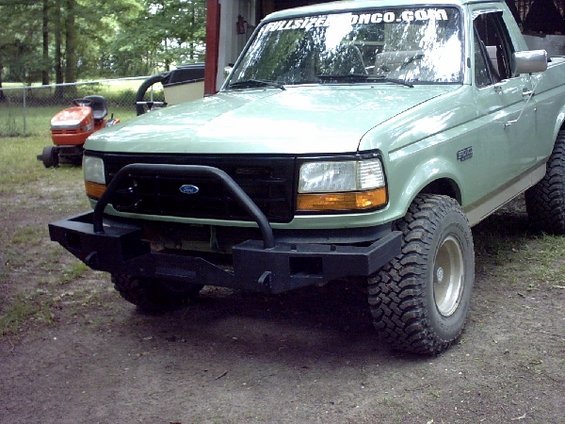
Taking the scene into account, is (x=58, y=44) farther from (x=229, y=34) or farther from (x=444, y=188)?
(x=444, y=188)

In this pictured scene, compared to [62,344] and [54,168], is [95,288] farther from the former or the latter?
[54,168]

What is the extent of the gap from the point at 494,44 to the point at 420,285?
Result: 7.54 feet

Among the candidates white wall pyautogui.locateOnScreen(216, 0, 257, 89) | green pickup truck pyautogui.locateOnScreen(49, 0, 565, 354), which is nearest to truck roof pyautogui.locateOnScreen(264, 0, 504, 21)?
green pickup truck pyautogui.locateOnScreen(49, 0, 565, 354)

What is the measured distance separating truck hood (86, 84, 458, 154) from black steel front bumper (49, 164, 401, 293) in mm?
185

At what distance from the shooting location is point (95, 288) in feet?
17.6

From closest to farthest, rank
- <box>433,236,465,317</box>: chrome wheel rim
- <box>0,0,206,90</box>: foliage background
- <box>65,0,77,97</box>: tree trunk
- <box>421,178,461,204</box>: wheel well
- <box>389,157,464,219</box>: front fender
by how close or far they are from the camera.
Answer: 1. <box>389,157,464,219</box>: front fender
2. <box>433,236,465,317</box>: chrome wheel rim
3. <box>421,178,461,204</box>: wheel well
4. <box>0,0,206,90</box>: foliage background
5. <box>65,0,77,97</box>: tree trunk

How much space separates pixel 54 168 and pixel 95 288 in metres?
6.30

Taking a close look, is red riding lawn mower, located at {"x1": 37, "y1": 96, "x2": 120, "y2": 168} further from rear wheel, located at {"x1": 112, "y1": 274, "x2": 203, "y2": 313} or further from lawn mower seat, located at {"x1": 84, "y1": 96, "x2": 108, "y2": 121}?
rear wheel, located at {"x1": 112, "y1": 274, "x2": 203, "y2": 313}

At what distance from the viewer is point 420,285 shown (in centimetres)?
362

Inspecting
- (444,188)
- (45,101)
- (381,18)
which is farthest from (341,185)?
(45,101)

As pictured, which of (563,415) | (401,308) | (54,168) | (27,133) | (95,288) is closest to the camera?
(563,415)

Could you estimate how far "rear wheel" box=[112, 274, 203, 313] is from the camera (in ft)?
15.0

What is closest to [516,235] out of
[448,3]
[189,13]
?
[448,3]

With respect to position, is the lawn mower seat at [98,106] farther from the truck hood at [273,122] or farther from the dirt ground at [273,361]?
the truck hood at [273,122]
